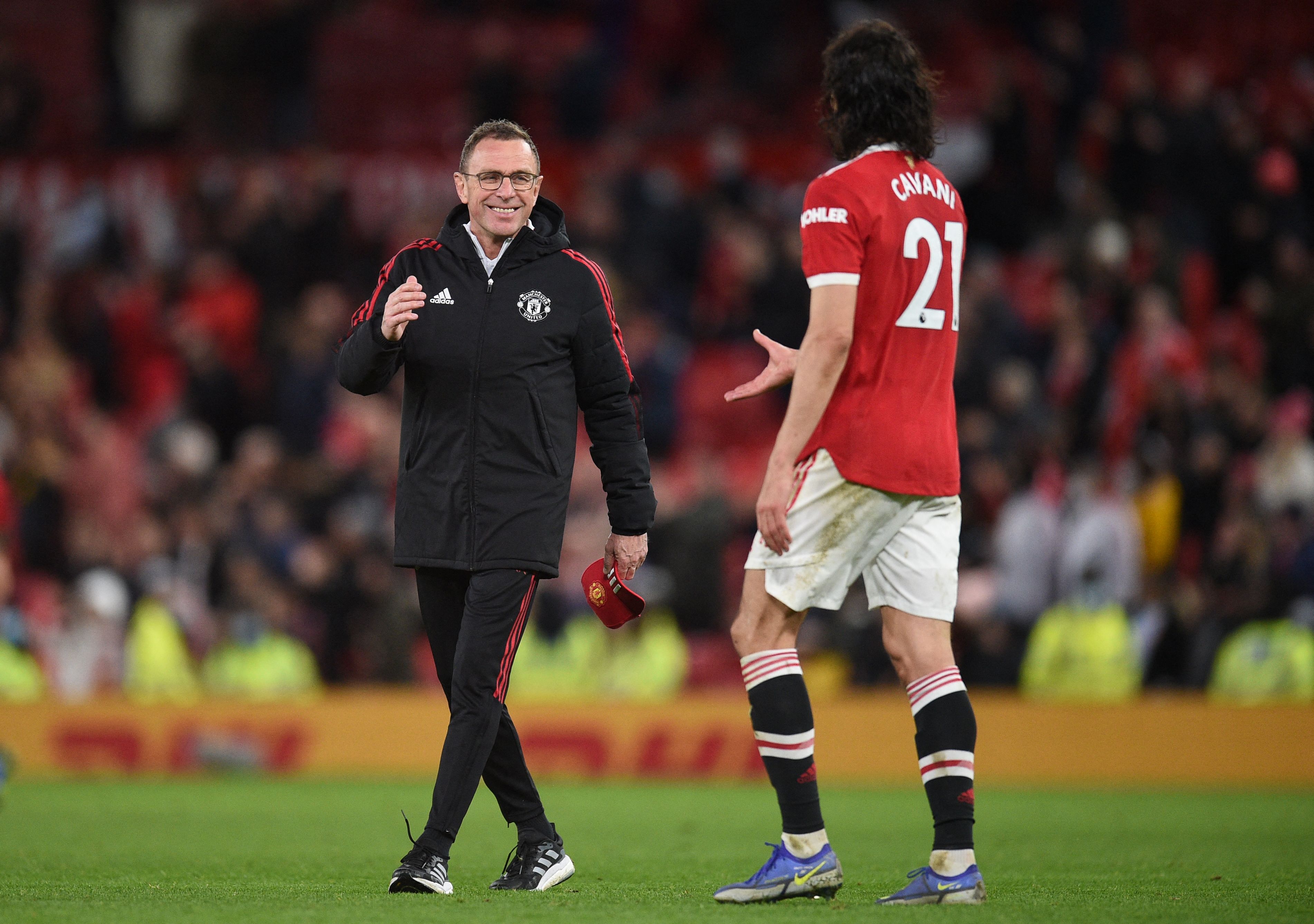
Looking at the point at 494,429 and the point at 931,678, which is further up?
the point at 494,429

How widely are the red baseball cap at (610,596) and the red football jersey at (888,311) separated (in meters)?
1.03

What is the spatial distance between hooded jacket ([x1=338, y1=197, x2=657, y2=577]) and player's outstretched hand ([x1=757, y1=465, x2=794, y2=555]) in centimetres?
81

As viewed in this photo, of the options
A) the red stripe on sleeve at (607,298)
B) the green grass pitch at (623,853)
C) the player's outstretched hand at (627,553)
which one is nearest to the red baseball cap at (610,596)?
the player's outstretched hand at (627,553)

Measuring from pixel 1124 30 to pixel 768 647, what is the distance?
13680mm

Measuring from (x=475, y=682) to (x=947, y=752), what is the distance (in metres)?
1.50

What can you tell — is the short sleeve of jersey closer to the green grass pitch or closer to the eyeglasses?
the eyeglasses

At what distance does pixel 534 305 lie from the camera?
5855 mm

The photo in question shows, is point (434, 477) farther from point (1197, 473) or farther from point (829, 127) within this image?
point (1197, 473)

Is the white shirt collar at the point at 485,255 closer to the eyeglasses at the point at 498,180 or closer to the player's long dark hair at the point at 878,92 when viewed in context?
the eyeglasses at the point at 498,180

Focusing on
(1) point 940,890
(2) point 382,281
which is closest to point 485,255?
(2) point 382,281

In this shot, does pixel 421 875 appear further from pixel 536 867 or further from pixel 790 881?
pixel 790 881

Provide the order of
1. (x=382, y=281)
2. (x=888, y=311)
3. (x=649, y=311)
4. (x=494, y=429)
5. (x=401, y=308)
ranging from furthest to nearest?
1. (x=649, y=311)
2. (x=382, y=281)
3. (x=494, y=429)
4. (x=401, y=308)
5. (x=888, y=311)

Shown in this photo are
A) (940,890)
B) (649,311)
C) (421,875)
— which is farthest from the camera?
(649,311)

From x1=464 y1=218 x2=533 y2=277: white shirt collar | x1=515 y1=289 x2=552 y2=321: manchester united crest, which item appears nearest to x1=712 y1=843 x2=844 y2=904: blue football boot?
x1=515 y1=289 x2=552 y2=321: manchester united crest
